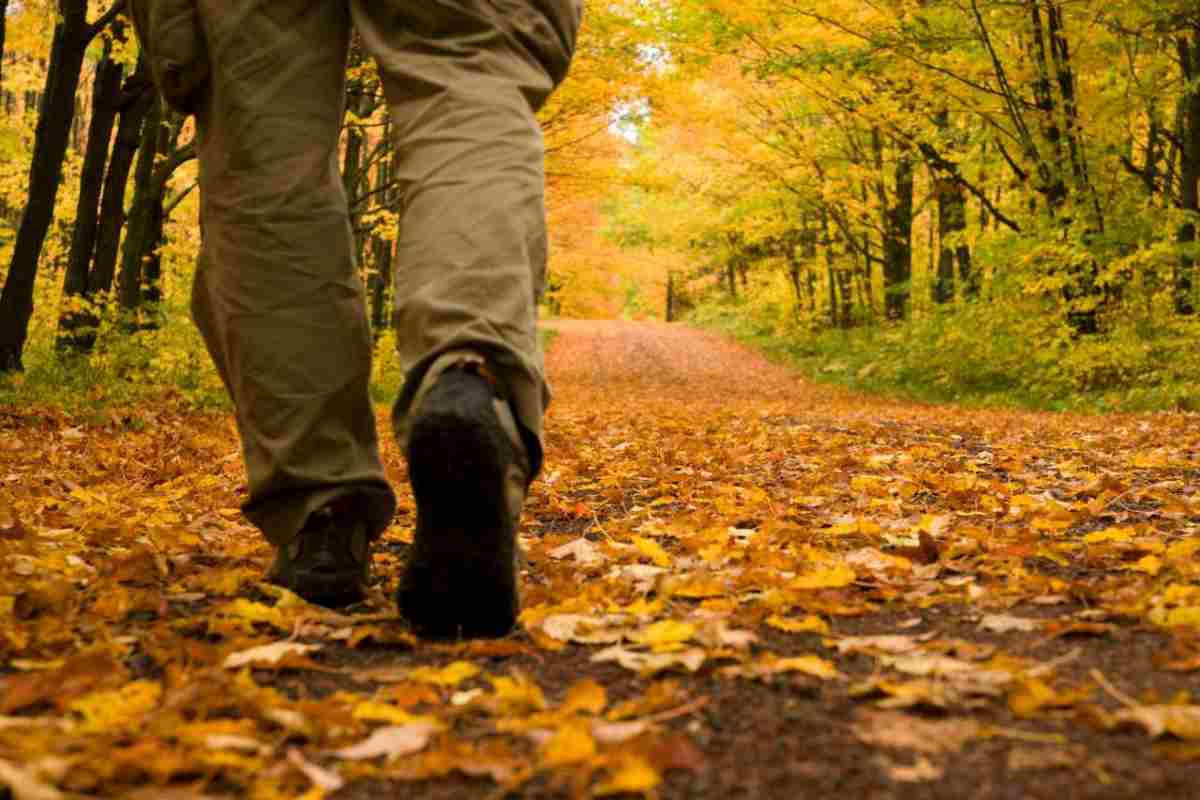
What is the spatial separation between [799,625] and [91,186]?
27.6ft

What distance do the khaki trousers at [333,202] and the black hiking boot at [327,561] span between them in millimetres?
29

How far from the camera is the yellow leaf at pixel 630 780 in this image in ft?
3.22

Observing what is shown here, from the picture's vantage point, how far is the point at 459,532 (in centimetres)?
139

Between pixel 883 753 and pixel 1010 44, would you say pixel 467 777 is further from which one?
pixel 1010 44

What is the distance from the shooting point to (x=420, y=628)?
1598mm

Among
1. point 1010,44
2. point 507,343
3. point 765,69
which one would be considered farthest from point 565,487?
point 1010,44

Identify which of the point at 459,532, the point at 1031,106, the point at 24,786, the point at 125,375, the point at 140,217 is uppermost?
the point at 1031,106

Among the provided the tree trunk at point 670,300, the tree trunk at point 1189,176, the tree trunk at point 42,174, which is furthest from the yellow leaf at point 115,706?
the tree trunk at point 670,300

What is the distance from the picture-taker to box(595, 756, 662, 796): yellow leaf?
0.98 m

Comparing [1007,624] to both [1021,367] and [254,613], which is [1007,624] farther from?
[1021,367]

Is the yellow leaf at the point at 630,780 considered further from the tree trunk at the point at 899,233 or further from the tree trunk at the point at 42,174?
the tree trunk at the point at 899,233

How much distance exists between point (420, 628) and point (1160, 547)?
156 cm

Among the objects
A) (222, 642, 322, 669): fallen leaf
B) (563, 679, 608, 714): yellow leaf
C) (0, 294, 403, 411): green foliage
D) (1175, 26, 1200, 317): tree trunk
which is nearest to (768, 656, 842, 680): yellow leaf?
(563, 679, 608, 714): yellow leaf

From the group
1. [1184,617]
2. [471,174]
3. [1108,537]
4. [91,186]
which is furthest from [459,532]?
[91,186]
